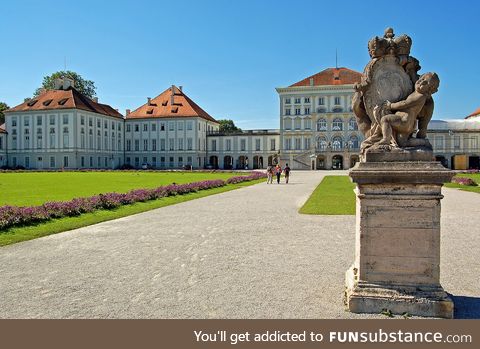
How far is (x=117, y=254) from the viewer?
26.5 ft

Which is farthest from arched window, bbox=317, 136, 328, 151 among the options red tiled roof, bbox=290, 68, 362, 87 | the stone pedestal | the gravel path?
the stone pedestal

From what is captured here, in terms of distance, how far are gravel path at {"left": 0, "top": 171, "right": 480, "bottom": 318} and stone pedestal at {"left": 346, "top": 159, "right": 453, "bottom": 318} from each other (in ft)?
1.20

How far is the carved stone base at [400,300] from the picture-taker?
486 cm

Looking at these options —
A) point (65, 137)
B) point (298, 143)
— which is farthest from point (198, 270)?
point (298, 143)

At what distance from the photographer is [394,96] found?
5.28 m

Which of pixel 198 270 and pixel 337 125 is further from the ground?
pixel 337 125

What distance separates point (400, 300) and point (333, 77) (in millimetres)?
80859

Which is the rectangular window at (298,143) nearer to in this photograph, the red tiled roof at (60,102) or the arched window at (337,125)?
the arched window at (337,125)

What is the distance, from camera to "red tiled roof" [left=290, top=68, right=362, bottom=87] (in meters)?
80.2

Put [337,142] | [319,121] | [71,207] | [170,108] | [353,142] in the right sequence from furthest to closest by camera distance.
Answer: [170,108] → [319,121] → [337,142] → [353,142] → [71,207]

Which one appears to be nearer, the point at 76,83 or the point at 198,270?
the point at 198,270

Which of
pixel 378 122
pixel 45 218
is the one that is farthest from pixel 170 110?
pixel 378 122

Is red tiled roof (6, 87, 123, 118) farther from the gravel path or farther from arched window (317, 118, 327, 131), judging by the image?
the gravel path

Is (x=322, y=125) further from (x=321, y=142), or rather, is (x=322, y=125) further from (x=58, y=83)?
(x=58, y=83)
